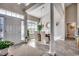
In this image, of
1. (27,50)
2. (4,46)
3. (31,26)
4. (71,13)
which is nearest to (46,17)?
(31,26)

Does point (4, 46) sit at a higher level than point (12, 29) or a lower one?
lower

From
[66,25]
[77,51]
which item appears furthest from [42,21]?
[77,51]

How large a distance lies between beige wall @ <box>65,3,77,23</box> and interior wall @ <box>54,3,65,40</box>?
0.26 feet

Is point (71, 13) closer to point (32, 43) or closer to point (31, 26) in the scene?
point (31, 26)

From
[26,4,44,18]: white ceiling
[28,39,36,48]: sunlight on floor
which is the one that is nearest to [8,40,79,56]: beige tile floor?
[28,39,36,48]: sunlight on floor

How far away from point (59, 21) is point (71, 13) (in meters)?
0.27

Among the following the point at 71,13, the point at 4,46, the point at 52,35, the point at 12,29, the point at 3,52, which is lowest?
the point at 3,52

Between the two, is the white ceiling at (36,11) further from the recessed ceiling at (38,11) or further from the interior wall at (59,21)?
the interior wall at (59,21)

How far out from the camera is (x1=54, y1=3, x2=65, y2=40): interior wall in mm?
2857

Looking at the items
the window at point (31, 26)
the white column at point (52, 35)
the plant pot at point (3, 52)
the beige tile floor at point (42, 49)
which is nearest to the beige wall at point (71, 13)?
the white column at point (52, 35)

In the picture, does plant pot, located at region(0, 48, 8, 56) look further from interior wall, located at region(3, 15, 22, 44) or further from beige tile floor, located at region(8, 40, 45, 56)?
interior wall, located at region(3, 15, 22, 44)

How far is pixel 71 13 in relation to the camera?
2.84m

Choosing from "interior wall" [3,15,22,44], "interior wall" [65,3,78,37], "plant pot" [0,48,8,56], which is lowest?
"plant pot" [0,48,8,56]

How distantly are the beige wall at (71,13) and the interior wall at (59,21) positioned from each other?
8cm
